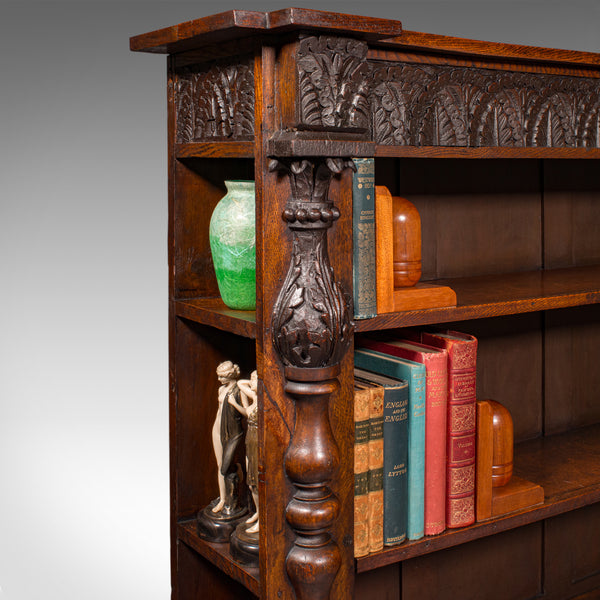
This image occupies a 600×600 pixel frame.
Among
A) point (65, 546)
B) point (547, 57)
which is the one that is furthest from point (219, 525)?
point (547, 57)

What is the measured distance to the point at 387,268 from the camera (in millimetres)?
1794

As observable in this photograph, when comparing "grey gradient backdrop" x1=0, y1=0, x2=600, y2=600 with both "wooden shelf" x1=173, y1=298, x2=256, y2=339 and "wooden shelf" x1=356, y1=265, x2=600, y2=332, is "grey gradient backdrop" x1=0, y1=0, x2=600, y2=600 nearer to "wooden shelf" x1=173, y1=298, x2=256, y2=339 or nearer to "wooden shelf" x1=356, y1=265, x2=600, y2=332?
"wooden shelf" x1=173, y1=298, x2=256, y2=339

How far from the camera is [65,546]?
104 inches

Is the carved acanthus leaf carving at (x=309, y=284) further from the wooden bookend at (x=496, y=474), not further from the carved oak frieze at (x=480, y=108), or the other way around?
the wooden bookend at (x=496, y=474)

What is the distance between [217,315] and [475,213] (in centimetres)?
91

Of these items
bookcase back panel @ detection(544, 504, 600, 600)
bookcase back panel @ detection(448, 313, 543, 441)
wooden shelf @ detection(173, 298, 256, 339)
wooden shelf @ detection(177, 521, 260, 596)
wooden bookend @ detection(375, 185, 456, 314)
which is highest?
wooden bookend @ detection(375, 185, 456, 314)

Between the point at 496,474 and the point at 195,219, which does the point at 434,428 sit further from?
the point at 195,219

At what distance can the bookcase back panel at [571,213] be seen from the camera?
8.55 ft

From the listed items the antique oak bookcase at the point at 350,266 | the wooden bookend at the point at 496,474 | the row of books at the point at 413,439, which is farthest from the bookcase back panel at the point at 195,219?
the wooden bookend at the point at 496,474

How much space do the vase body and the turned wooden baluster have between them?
23 cm

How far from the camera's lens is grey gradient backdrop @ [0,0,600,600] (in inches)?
103

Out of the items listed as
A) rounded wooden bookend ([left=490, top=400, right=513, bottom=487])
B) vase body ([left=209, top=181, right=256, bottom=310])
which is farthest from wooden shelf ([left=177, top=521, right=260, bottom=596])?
rounded wooden bookend ([left=490, top=400, right=513, bottom=487])

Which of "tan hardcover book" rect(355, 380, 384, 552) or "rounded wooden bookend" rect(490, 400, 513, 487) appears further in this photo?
"rounded wooden bookend" rect(490, 400, 513, 487)

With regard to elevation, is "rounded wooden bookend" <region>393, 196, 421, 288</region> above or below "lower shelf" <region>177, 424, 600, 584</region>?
above
